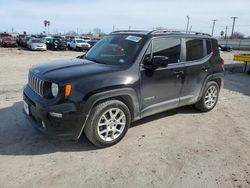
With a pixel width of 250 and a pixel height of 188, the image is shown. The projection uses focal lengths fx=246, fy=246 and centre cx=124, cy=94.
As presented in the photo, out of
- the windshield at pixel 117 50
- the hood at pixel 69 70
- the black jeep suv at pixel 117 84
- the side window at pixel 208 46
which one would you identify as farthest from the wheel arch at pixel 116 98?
the side window at pixel 208 46

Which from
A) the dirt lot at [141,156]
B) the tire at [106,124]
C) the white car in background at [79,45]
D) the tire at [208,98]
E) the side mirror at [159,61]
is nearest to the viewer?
the dirt lot at [141,156]

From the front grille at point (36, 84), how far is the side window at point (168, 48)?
1997mm

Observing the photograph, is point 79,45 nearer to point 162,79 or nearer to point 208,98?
point 208,98

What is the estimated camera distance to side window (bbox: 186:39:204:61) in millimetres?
4993

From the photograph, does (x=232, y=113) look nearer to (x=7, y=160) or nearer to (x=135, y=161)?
(x=135, y=161)

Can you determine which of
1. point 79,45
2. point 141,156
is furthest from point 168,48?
point 79,45

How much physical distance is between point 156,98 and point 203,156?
1.28m

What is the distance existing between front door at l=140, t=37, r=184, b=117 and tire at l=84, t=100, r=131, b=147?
0.45 metres

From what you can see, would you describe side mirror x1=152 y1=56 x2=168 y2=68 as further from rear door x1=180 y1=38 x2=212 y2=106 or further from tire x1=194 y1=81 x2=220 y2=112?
tire x1=194 y1=81 x2=220 y2=112

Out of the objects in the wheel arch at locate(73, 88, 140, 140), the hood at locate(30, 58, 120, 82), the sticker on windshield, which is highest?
the sticker on windshield

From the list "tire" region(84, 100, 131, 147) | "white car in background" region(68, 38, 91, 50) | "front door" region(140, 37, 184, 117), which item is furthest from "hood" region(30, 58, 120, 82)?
"white car in background" region(68, 38, 91, 50)

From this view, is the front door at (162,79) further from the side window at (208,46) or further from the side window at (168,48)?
the side window at (208,46)

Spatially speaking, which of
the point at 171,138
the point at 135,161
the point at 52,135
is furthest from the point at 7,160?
the point at 171,138

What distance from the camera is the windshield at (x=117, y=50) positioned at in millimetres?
4250
